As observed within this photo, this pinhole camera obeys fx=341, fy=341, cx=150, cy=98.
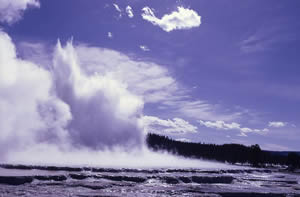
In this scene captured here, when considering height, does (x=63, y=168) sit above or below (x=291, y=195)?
above

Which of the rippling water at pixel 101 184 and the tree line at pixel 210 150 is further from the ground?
the tree line at pixel 210 150

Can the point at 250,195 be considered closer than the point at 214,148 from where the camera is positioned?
Yes

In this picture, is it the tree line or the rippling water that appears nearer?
the rippling water

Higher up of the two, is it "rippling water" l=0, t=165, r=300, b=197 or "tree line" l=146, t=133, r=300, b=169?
"tree line" l=146, t=133, r=300, b=169

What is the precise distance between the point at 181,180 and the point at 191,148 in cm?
10595

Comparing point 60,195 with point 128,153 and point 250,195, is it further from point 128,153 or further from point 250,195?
Answer: point 128,153

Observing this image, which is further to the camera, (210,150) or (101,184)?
(210,150)

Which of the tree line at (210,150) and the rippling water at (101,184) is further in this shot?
the tree line at (210,150)

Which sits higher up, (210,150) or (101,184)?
(210,150)

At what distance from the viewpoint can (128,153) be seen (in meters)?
82.5

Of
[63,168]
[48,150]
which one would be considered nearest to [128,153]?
[48,150]

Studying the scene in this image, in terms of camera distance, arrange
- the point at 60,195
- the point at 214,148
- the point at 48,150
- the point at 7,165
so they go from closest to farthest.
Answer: the point at 60,195 → the point at 7,165 → the point at 48,150 → the point at 214,148

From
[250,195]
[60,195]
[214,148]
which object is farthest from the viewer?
[214,148]

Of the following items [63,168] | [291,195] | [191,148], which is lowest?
[291,195]
